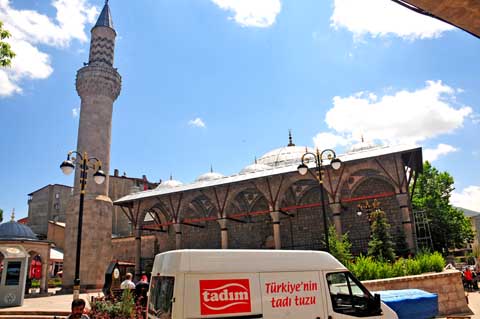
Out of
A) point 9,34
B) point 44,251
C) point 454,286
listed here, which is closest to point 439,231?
point 454,286

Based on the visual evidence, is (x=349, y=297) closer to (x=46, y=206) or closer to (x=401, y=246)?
(x=401, y=246)

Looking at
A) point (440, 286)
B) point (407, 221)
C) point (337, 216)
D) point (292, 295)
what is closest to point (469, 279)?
point (407, 221)

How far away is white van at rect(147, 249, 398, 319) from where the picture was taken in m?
4.53

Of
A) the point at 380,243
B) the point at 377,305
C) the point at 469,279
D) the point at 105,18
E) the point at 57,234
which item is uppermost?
the point at 105,18

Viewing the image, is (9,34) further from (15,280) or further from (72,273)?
(72,273)

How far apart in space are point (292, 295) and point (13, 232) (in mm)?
18237

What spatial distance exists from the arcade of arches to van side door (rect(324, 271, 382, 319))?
1456 cm

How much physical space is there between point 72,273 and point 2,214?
22853mm

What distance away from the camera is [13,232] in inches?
724

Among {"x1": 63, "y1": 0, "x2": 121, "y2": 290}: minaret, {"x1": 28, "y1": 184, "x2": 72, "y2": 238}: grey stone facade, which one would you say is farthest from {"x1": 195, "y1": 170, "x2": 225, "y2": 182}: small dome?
{"x1": 28, "y1": 184, "x2": 72, "y2": 238}: grey stone facade

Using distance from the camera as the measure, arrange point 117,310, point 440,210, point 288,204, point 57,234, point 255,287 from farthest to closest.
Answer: point 57,234 → point 440,210 → point 288,204 → point 117,310 → point 255,287

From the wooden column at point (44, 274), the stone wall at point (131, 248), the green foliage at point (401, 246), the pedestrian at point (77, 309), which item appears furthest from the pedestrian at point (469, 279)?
the stone wall at point (131, 248)

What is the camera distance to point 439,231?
28.6 m

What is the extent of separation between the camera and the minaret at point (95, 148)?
22.8 meters
